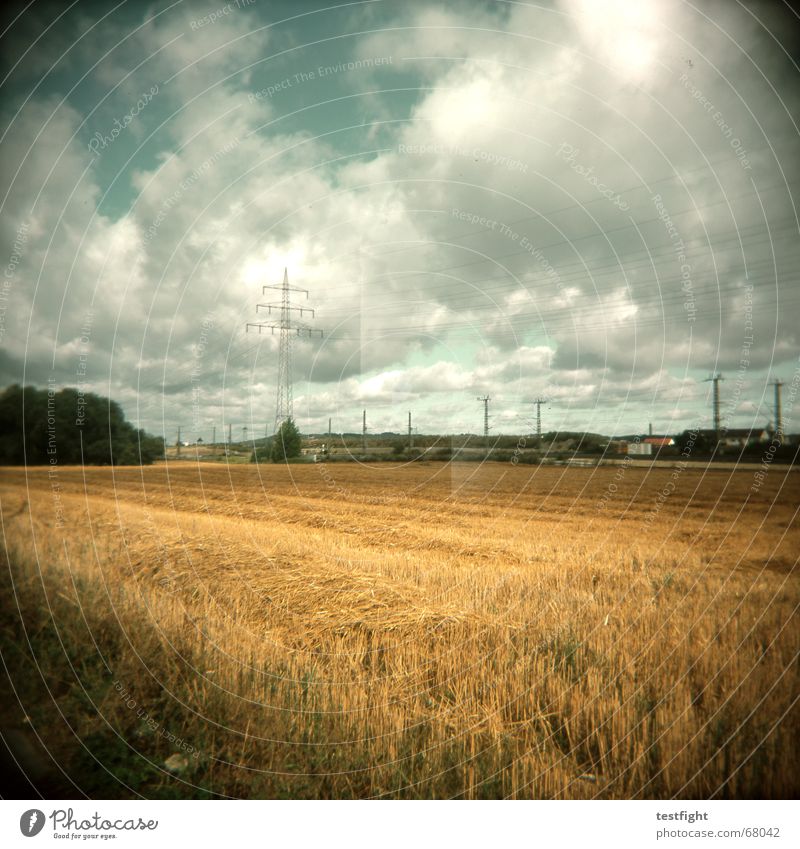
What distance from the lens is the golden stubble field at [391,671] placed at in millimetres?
3043

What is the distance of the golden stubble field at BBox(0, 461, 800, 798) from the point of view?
3043 mm

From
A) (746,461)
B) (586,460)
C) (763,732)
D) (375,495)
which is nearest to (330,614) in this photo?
(763,732)

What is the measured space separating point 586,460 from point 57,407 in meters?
29.4

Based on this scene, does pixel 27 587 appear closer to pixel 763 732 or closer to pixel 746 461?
pixel 763 732

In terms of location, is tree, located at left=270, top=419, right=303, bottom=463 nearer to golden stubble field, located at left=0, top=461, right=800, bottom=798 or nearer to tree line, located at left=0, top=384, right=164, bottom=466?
golden stubble field, located at left=0, top=461, right=800, bottom=798

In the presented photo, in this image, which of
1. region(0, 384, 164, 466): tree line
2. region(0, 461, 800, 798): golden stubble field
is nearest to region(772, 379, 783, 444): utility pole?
region(0, 461, 800, 798): golden stubble field
